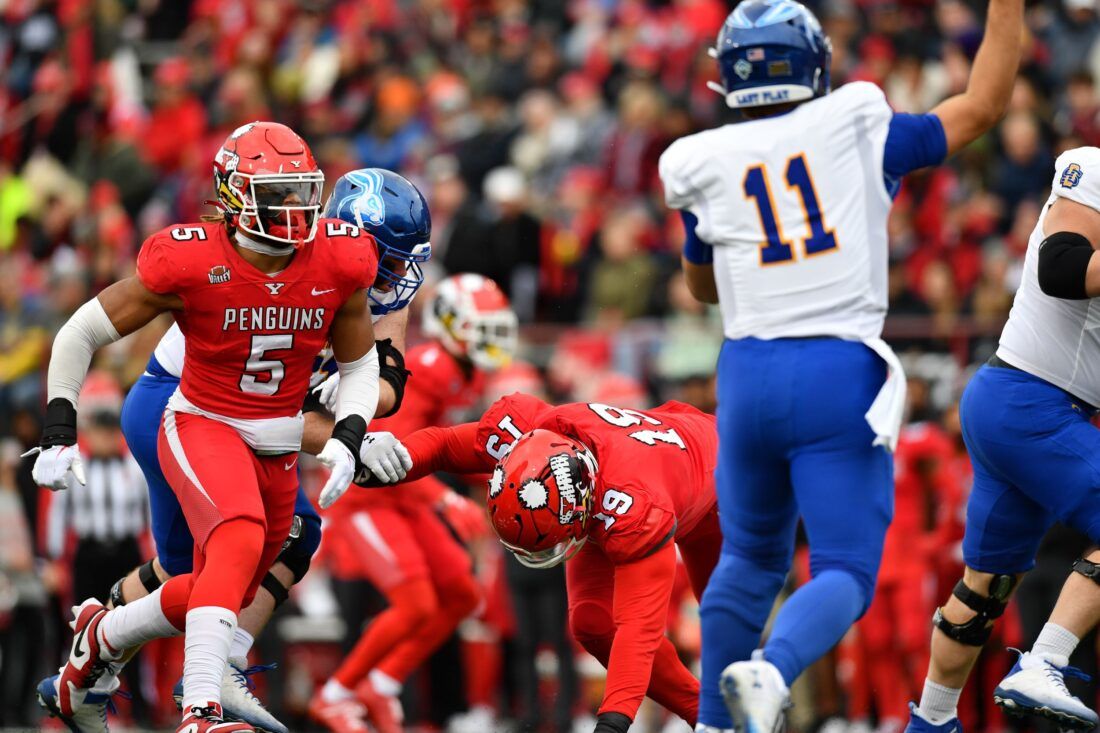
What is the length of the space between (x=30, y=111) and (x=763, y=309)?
1488 cm

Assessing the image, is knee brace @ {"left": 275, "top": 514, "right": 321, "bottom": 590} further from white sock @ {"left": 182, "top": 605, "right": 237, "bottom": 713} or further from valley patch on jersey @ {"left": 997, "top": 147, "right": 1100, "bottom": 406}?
valley patch on jersey @ {"left": 997, "top": 147, "right": 1100, "bottom": 406}

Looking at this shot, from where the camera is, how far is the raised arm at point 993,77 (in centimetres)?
554

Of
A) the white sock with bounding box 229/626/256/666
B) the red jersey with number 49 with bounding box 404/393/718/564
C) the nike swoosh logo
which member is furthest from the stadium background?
the nike swoosh logo

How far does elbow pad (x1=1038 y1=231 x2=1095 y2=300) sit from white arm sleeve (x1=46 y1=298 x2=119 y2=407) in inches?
124

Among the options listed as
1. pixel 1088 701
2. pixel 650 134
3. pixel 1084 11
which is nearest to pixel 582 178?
pixel 650 134

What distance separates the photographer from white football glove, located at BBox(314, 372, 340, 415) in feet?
22.6

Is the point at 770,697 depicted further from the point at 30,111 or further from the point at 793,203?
the point at 30,111

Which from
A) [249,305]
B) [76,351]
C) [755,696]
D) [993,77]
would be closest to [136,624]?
[76,351]

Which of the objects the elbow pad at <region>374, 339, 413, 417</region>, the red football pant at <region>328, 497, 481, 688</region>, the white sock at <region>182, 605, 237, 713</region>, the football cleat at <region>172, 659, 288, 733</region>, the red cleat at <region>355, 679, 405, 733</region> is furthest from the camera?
the red football pant at <region>328, 497, 481, 688</region>

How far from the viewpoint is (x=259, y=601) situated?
6922mm

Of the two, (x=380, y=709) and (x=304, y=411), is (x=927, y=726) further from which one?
(x=380, y=709)

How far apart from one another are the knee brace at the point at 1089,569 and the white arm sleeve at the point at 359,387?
2563 millimetres

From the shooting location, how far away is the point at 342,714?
29.4 feet

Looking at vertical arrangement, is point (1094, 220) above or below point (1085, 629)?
above
